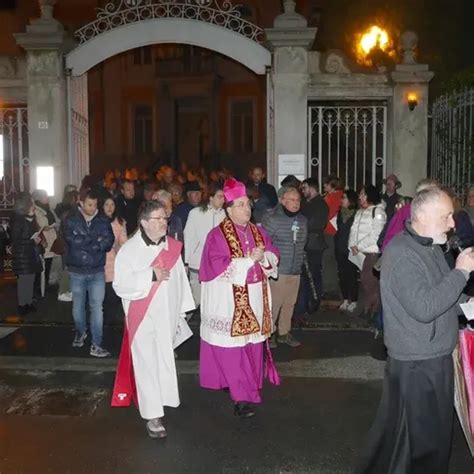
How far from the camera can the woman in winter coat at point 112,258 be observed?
9102 millimetres

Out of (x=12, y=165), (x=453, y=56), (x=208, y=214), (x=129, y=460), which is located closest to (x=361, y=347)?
(x=208, y=214)

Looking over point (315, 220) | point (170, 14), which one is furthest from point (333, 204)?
point (170, 14)

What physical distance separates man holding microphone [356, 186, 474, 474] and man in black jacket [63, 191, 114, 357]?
455cm

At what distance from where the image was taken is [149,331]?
593 cm

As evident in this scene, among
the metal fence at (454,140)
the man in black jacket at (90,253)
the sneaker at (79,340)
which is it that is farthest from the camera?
the metal fence at (454,140)

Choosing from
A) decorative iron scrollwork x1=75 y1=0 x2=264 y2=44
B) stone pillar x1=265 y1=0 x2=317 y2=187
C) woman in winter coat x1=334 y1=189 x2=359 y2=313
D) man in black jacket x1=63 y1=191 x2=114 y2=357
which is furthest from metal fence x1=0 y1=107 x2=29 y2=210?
woman in winter coat x1=334 y1=189 x2=359 y2=313

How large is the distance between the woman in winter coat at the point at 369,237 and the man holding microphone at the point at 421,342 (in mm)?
5135

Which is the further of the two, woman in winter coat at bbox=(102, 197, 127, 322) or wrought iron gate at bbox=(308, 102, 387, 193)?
wrought iron gate at bbox=(308, 102, 387, 193)

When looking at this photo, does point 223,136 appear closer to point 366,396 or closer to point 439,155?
point 439,155

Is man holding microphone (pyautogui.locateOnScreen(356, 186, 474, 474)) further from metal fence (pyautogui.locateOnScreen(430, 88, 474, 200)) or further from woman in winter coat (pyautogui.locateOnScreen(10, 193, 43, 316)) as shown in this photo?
metal fence (pyautogui.locateOnScreen(430, 88, 474, 200))

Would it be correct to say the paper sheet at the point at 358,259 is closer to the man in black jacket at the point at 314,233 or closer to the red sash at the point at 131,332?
the man in black jacket at the point at 314,233

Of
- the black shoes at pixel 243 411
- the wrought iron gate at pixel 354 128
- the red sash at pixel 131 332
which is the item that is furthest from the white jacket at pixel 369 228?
the red sash at pixel 131 332

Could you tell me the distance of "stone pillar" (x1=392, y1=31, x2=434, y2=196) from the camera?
12.4 metres

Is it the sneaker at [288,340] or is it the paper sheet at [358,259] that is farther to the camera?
the paper sheet at [358,259]
